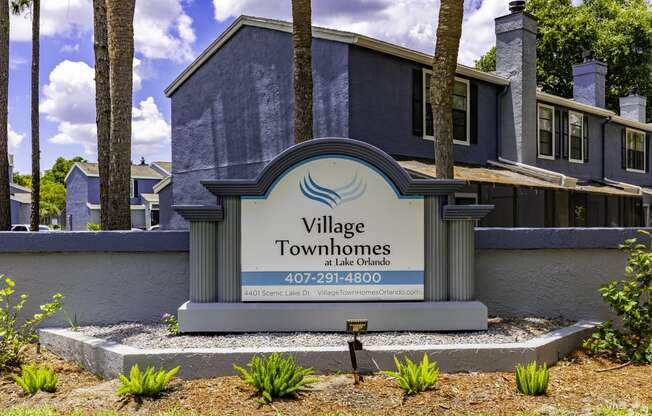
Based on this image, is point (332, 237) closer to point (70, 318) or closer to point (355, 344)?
point (355, 344)

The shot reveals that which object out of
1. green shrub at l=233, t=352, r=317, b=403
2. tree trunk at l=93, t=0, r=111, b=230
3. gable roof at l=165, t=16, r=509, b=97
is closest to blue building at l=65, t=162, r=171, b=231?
gable roof at l=165, t=16, r=509, b=97

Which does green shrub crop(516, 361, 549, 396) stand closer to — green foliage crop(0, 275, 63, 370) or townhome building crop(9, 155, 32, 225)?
green foliage crop(0, 275, 63, 370)

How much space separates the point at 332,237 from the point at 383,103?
889 centimetres

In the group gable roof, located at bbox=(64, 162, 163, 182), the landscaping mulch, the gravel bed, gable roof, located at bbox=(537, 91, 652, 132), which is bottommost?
the landscaping mulch

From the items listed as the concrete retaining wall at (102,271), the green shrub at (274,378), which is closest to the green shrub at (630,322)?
the green shrub at (274,378)

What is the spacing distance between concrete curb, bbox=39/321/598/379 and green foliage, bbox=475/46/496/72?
32.7 meters

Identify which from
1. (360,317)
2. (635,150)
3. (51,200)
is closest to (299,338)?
(360,317)

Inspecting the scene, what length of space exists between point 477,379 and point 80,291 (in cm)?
520

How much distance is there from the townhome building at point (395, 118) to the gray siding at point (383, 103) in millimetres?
29

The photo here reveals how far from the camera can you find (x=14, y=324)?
24.3 feet

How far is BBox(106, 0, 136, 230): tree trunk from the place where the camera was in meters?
8.63

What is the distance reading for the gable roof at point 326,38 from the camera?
14133 mm

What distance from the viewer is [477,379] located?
575cm

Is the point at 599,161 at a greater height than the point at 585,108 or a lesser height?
lesser
